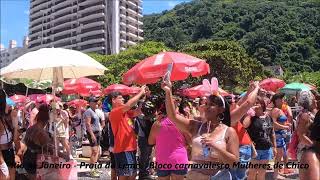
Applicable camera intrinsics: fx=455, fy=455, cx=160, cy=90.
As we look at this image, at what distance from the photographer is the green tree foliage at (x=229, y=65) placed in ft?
142

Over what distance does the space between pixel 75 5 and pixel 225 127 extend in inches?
4503

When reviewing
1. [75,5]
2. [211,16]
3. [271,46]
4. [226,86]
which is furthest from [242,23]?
[226,86]

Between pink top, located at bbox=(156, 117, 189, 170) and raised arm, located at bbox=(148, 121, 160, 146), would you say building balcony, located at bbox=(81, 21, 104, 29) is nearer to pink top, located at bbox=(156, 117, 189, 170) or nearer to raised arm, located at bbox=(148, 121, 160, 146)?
raised arm, located at bbox=(148, 121, 160, 146)

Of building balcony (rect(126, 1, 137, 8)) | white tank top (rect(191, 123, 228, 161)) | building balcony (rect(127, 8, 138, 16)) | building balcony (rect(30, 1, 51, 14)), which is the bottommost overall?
white tank top (rect(191, 123, 228, 161))

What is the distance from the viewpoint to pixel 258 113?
24.2 feet

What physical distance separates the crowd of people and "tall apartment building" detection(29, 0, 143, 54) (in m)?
97.4

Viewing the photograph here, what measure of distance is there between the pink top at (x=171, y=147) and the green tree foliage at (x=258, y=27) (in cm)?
6307

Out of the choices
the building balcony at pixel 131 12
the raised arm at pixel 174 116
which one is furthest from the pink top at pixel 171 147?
the building balcony at pixel 131 12

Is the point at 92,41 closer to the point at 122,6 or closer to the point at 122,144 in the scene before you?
the point at 122,6

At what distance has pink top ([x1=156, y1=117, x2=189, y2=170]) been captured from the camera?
232 inches

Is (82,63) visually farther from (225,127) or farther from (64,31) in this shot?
(64,31)

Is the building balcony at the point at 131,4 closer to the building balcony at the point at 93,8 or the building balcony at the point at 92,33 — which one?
the building balcony at the point at 93,8

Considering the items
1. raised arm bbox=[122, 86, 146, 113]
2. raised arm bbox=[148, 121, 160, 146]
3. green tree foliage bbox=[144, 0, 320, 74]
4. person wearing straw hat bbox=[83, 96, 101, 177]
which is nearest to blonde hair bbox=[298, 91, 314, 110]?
raised arm bbox=[148, 121, 160, 146]

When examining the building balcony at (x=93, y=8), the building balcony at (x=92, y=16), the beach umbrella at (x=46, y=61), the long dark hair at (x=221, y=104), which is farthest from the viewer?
the building balcony at (x=93, y=8)
